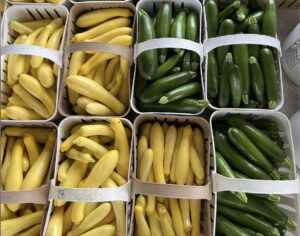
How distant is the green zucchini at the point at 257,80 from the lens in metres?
0.73

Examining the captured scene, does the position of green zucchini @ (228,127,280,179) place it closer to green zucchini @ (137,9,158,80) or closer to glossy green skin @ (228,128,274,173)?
glossy green skin @ (228,128,274,173)

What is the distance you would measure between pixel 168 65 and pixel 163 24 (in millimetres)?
99

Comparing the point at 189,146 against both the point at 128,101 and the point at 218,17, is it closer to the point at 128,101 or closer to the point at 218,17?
the point at 128,101

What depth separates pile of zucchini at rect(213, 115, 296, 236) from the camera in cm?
67

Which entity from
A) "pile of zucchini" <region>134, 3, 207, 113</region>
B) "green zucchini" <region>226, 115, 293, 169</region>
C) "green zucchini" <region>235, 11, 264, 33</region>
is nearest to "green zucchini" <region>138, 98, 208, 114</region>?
"pile of zucchini" <region>134, 3, 207, 113</region>

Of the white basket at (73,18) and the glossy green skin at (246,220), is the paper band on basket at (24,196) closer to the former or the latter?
the white basket at (73,18)

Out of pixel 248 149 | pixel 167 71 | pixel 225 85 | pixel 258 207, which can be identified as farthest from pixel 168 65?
pixel 258 207

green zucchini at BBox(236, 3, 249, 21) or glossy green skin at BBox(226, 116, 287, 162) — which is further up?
green zucchini at BBox(236, 3, 249, 21)

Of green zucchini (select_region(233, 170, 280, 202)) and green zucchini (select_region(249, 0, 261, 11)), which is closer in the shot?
green zucchini (select_region(233, 170, 280, 202))

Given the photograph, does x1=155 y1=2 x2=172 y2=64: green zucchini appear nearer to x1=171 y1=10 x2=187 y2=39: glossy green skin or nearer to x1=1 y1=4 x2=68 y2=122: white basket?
x1=171 y1=10 x2=187 y2=39: glossy green skin

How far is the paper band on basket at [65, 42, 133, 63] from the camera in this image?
71cm

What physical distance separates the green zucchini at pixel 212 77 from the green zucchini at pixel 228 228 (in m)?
0.27

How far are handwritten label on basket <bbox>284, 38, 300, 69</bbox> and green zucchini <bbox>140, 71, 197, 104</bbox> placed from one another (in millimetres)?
279

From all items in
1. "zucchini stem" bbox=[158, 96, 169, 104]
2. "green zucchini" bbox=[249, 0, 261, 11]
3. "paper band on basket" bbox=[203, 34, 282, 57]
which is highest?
"green zucchini" bbox=[249, 0, 261, 11]
